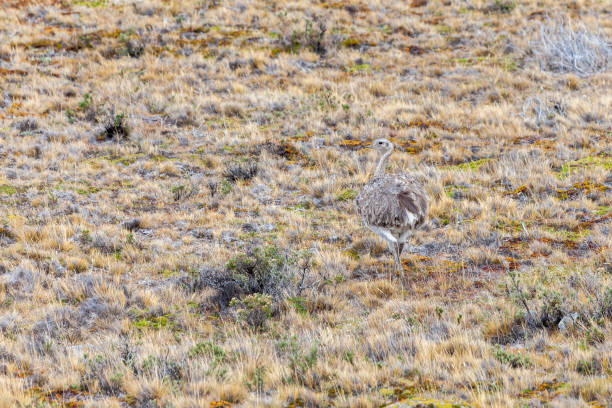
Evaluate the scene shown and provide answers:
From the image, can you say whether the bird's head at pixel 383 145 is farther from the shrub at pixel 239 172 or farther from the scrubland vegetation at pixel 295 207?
the shrub at pixel 239 172

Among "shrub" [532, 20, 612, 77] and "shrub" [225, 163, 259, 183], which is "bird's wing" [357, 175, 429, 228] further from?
"shrub" [532, 20, 612, 77]

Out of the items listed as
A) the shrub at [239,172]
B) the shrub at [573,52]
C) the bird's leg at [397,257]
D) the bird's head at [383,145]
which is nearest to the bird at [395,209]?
the bird's leg at [397,257]

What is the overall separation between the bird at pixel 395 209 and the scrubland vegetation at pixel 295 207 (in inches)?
23.9

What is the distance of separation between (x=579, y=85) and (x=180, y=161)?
447 inches

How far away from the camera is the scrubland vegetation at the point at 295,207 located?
5.63 meters

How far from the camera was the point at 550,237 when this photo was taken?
949 cm

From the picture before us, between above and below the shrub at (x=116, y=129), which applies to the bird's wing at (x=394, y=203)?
above

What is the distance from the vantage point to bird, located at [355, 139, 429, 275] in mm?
8297

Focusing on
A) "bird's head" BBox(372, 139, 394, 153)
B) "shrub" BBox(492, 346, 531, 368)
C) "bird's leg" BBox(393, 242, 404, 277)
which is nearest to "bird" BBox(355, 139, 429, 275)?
"bird's leg" BBox(393, 242, 404, 277)

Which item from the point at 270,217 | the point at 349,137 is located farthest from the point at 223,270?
the point at 349,137

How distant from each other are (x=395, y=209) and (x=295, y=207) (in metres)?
3.57

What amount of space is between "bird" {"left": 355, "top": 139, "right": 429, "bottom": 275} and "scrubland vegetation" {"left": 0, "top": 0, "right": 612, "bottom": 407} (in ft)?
1.99

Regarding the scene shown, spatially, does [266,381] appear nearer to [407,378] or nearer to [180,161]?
[407,378]

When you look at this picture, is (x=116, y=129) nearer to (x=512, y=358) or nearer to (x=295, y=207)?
(x=295, y=207)
